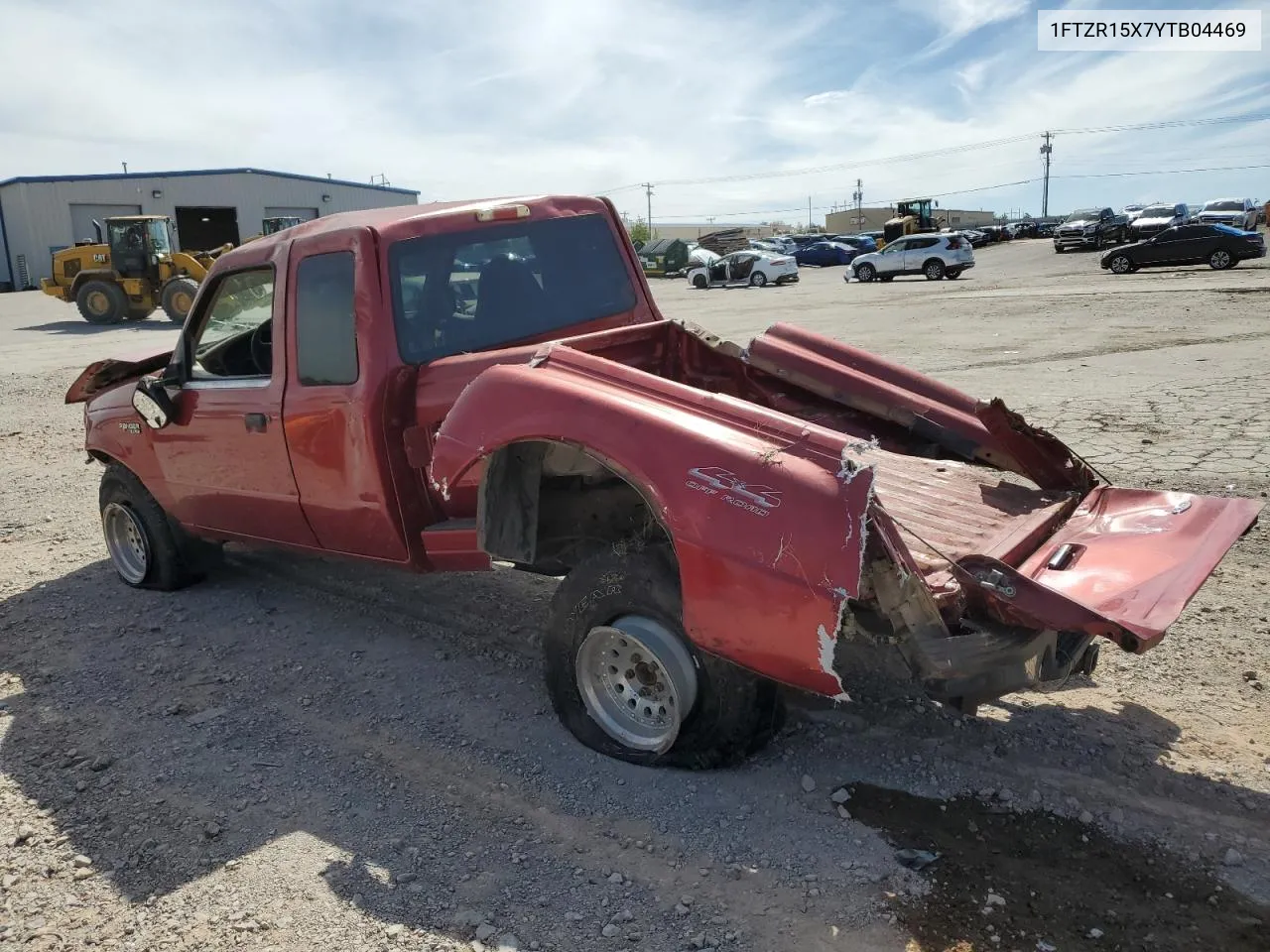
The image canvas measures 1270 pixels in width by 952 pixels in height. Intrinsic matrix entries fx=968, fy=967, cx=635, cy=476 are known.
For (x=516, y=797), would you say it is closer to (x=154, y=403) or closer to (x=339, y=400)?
(x=339, y=400)

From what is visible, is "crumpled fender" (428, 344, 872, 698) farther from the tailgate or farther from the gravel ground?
the tailgate

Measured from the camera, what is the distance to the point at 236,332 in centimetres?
517

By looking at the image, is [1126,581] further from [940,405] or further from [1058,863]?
[940,405]

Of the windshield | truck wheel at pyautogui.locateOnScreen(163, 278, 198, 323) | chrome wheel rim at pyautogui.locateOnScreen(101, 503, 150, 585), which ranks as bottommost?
chrome wheel rim at pyautogui.locateOnScreen(101, 503, 150, 585)

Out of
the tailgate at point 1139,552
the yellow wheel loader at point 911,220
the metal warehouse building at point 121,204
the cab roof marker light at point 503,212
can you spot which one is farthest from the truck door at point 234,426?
the metal warehouse building at point 121,204

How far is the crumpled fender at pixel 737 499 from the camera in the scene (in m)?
2.66

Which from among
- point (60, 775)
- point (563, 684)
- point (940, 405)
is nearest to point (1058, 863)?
point (563, 684)

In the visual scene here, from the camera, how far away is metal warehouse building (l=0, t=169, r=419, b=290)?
49.0 m

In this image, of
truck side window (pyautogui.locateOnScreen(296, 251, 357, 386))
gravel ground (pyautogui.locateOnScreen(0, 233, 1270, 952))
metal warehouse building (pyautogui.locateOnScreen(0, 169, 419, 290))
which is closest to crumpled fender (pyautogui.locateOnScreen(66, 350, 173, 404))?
gravel ground (pyautogui.locateOnScreen(0, 233, 1270, 952))

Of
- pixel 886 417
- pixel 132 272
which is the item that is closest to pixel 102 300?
pixel 132 272

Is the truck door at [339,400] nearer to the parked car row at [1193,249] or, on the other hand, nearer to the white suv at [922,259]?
the parked car row at [1193,249]

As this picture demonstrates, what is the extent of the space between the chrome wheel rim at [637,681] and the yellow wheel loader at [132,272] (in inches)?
936

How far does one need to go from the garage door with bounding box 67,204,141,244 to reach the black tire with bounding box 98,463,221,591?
5161cm

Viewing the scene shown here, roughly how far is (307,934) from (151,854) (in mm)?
758
